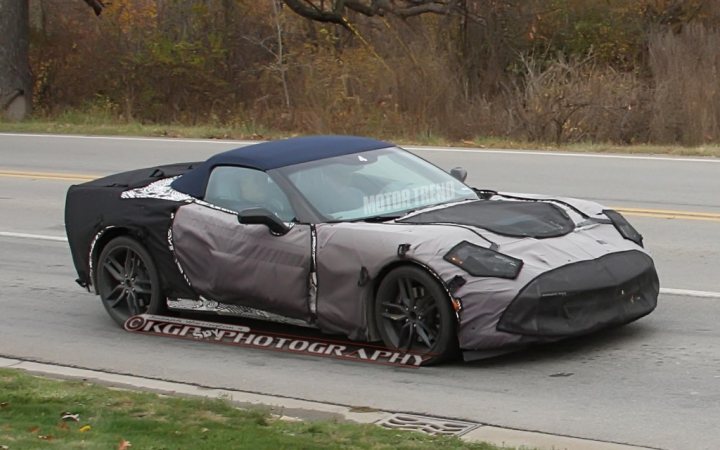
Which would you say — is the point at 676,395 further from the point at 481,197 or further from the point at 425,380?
the point at 481,197

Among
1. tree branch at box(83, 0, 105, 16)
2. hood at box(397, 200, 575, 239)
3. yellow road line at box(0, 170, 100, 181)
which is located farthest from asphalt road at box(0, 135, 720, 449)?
tree branch at box(83, 0, 105, 16)

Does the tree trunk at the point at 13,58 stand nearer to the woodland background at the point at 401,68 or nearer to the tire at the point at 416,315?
the woodland background at the point at 401,68

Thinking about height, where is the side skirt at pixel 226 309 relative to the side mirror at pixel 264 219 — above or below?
below

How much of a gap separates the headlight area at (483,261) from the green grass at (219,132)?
36.5 feet

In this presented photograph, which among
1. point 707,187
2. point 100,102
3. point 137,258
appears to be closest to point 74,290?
point 137,258

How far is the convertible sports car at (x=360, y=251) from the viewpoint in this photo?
812 centimetres

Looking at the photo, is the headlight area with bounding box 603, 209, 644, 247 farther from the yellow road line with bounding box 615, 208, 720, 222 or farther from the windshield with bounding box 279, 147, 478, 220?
the yellow road line with bounding box 615, 208, 720, 222

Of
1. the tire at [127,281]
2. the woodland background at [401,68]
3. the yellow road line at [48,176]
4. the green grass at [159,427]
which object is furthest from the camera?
the woodland background at [401,68]

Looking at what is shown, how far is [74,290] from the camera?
11477 millimetres

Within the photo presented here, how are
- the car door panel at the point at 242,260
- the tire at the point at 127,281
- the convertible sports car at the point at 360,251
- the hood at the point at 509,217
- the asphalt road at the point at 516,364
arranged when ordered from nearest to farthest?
the asphalt road at the point at 516,364, the convertible sports car at the point at 360,251, the hood at the point at 509,217, the car door panel at the point at 242,260, the tire at the point at 127,281

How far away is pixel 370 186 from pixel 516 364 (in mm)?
1716

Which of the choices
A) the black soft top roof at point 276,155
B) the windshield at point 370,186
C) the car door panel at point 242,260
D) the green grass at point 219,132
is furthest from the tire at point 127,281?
the green grass at point 219,132

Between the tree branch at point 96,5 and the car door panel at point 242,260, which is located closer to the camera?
the car door panel at point 242,260

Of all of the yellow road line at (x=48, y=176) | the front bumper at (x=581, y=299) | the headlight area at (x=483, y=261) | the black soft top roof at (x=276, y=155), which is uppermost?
the black soft top roof at (x=276, y=155)
